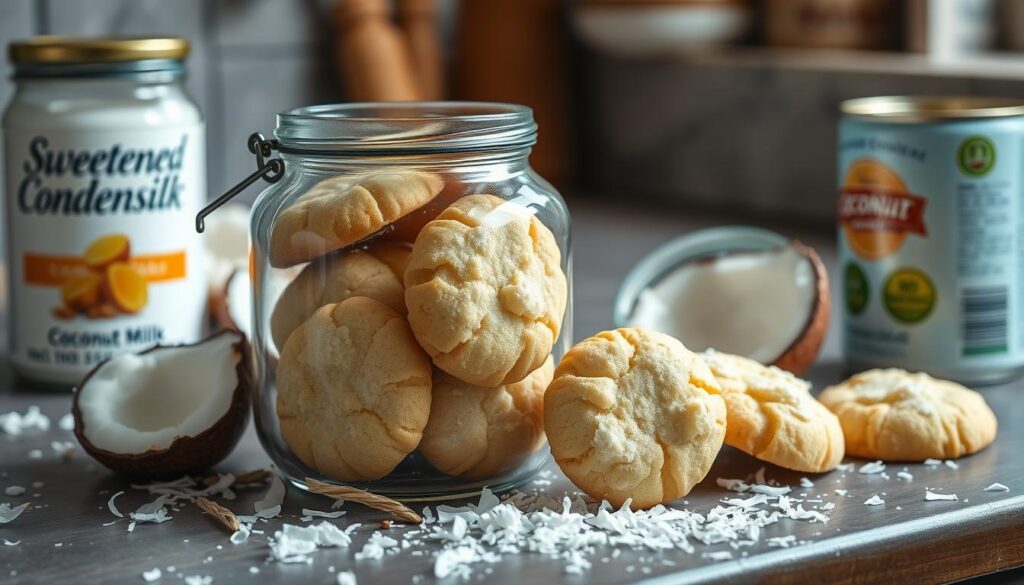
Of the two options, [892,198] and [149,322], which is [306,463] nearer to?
[149,322]

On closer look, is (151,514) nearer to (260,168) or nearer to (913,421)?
(260,168)

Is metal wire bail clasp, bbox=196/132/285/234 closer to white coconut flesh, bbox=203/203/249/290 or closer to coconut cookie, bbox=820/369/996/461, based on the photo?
coconut cookie, bbox=820/369/996/461

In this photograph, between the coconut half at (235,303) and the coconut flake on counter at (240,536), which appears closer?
the coconut flake on counter at (240,536)

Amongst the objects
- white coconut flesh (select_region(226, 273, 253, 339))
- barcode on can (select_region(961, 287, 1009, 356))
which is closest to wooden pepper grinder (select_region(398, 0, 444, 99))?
white coconut flesh (select_region(226, 273, 253, 339))

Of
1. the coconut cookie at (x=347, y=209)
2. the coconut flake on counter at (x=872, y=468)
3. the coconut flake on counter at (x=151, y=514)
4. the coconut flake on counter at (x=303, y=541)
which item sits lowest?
the coconut flake on counter at (x=872, y=468)

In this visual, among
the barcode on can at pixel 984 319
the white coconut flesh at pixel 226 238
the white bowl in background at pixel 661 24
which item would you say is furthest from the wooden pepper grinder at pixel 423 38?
the barcode on can at pixel 984 319

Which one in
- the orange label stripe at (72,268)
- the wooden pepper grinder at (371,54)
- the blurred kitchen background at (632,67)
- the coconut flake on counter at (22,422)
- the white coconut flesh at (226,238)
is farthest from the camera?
the wooden pepper grinder at (371,54)

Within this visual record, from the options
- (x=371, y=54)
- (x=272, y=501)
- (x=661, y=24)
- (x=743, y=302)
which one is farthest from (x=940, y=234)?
(x=371, y=54)

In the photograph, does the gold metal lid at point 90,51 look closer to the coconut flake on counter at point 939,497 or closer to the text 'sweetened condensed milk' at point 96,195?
the text 'sweetened condensed milk' at point 96,195
